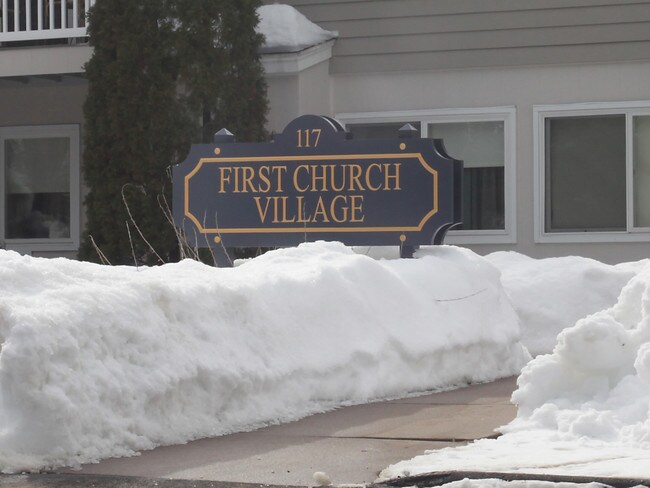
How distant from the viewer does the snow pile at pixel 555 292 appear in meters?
10.8

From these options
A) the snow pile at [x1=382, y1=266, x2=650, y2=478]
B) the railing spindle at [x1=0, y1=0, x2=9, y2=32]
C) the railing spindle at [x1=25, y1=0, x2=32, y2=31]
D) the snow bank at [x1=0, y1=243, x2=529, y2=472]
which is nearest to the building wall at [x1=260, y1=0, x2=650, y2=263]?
the railing spindle at [x1=25, y1=0, x2=32, y2=31]

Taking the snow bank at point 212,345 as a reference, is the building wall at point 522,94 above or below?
above

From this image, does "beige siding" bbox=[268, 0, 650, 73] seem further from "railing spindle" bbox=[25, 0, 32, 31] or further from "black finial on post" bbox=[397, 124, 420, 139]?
"black finial on post" bbox=[397, 124, 420, 139]

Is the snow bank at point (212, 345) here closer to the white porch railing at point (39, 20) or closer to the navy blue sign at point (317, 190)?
the navy blue sign at point (317, 190)

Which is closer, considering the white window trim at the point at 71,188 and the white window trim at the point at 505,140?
the white window trim at the point at 505,140

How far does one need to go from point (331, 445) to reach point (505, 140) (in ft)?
28.7

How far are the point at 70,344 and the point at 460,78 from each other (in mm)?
9422

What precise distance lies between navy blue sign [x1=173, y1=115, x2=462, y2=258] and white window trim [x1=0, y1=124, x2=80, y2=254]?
4534 mm

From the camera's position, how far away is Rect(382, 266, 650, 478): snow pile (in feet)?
17.2

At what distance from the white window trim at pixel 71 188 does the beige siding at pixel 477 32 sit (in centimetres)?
317

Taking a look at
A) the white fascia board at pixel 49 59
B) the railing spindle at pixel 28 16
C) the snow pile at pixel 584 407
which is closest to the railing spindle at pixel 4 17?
the railing spindle at pixel 28 16

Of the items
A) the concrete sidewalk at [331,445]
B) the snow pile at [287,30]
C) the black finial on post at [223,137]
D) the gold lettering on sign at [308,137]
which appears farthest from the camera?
the snow pile at [287,30]

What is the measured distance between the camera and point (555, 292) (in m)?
11.1

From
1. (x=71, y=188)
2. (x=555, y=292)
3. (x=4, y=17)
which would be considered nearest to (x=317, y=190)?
(x=555, y=292)
